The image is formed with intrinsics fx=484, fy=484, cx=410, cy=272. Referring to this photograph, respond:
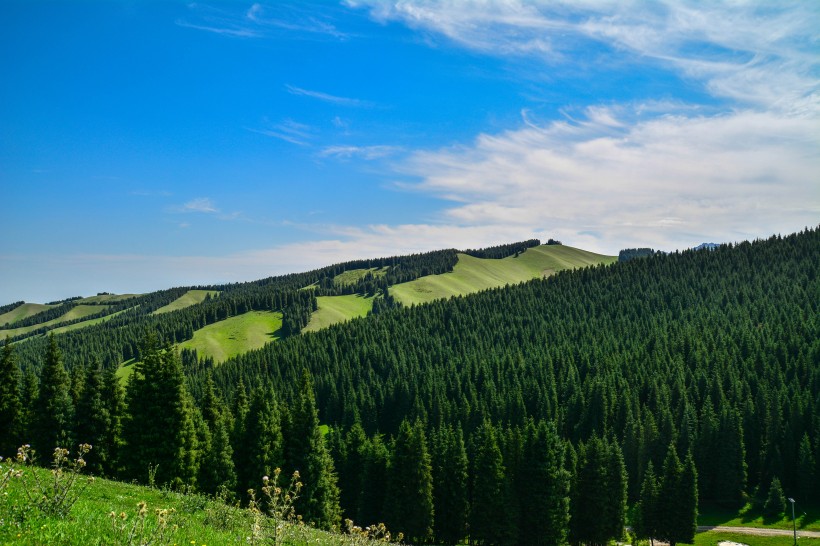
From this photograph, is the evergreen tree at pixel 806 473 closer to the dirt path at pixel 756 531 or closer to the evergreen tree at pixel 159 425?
the dirt path at pixel 756 531

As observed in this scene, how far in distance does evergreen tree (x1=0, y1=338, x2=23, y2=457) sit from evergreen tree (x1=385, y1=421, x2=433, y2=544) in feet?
125

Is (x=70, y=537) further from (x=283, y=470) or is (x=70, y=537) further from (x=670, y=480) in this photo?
(x=670, y=480)

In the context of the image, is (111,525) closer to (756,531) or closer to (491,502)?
(491,502)

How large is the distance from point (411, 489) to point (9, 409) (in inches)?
1644

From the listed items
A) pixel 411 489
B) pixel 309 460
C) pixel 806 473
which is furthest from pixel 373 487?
pixel 806 473

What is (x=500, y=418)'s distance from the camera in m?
109

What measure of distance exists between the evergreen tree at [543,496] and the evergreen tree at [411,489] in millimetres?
10693

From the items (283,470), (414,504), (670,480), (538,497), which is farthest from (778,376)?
(283,470)

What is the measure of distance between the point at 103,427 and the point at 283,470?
17.6m

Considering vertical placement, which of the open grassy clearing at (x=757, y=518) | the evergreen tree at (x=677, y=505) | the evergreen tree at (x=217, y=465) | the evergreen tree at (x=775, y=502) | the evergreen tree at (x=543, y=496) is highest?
the evergreen tree at (x=217, y=465)

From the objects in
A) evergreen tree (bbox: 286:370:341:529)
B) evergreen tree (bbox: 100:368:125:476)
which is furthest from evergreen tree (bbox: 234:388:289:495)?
evergreen tree (bbox: 100:368:125:476)

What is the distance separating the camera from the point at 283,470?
47531 mm

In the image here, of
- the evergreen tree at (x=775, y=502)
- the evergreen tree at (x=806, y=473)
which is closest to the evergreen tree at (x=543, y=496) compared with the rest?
the evergreen tree at (x=775, y=502)

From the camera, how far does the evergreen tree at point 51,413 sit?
45719mm
